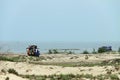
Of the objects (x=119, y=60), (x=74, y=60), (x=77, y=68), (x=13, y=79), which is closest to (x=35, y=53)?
(x=74, y=60)

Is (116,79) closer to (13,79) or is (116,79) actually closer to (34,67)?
(13,79)

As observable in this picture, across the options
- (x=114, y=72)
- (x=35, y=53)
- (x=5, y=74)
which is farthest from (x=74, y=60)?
(x=5, y=74)

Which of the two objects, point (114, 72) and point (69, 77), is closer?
point (69, 77)

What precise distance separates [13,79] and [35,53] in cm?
3056

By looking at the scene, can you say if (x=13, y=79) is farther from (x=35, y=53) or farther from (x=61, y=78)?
(x=35, y=53)

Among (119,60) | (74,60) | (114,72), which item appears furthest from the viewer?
(74,60)

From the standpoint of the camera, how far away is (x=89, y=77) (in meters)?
33.9

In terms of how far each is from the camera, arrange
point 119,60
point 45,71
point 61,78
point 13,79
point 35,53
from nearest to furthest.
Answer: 1. point 13,79
2. point 61,78
3. point 45,71
4. point 119,60
5. point 35,53

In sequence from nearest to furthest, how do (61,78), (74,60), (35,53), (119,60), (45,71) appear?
(61,78) → (45,71) → (119,60) → (74,60) → (35,53)

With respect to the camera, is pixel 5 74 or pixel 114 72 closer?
pixel 5 74

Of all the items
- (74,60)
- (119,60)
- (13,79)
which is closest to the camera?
(13,79)

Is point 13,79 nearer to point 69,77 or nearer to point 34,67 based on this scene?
point 69,77

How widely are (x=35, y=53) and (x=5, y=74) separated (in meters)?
29.7

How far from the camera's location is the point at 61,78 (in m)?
33.0
